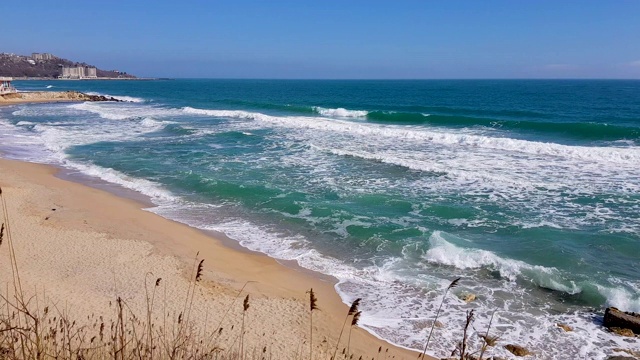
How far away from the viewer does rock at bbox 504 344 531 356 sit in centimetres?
702

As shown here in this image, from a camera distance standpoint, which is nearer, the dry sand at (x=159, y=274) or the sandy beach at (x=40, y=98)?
the dry sand at (x=159, y=274)

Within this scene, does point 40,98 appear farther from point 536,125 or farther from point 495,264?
point 495,264

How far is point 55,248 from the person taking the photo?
10781 millimetres

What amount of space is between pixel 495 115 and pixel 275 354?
124 feet

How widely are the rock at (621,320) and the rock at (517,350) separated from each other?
68.0 inches

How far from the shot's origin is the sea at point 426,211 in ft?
27.4

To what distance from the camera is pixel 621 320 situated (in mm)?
7695

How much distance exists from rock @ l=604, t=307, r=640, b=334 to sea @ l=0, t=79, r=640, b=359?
0.18 metres

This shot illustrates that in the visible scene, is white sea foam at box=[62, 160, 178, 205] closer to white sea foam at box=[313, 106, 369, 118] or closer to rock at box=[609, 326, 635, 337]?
rock at box=[609, 326, 635, 337]

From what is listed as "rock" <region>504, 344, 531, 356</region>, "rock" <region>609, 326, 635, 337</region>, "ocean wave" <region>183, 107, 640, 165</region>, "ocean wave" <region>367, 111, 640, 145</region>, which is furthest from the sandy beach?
"rock" <region>609, 326, 635, 337</region>

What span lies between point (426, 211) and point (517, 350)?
6.94m

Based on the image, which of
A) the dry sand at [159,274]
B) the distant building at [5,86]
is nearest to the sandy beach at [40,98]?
the distant building at [5,86]

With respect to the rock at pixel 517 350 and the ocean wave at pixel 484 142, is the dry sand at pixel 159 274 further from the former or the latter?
the ocean wave at pixel 484 142

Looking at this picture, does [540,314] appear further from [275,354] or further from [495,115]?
[495,115]
